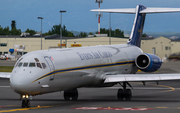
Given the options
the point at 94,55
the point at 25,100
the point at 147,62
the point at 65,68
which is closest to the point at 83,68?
the point at 65,68

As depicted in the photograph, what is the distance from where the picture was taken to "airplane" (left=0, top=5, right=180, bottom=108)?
687 inches

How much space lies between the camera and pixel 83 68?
68.9ft

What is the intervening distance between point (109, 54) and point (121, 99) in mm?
3651

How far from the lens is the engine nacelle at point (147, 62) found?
26375 millimetres

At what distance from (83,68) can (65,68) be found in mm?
1941

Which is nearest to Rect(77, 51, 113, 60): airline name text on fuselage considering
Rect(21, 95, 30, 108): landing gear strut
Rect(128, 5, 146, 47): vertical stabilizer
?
Rect(21, 95, 30, 108): landing gear strut

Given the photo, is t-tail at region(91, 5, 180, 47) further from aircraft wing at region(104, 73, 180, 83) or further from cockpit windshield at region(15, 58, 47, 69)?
cockpit windshield at region(15, 58, 47, 69)

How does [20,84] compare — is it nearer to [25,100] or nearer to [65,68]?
[25,100]

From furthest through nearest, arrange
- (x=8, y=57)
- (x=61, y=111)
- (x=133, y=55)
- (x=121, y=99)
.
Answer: (x=8, y=57) < (x=133, y=55) < (x=121, y=99) < (x=61, y=111)

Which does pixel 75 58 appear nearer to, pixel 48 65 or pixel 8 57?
pixel 48 65

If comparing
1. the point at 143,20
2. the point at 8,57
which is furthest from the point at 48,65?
the point at 8,57

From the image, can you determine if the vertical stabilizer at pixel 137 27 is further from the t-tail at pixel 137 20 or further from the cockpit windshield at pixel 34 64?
the cockpit windshield at pixel 34 64

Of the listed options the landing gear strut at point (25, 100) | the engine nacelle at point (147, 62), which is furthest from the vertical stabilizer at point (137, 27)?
the landing gear strut at point (25, 100)

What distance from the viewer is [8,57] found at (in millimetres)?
106250
